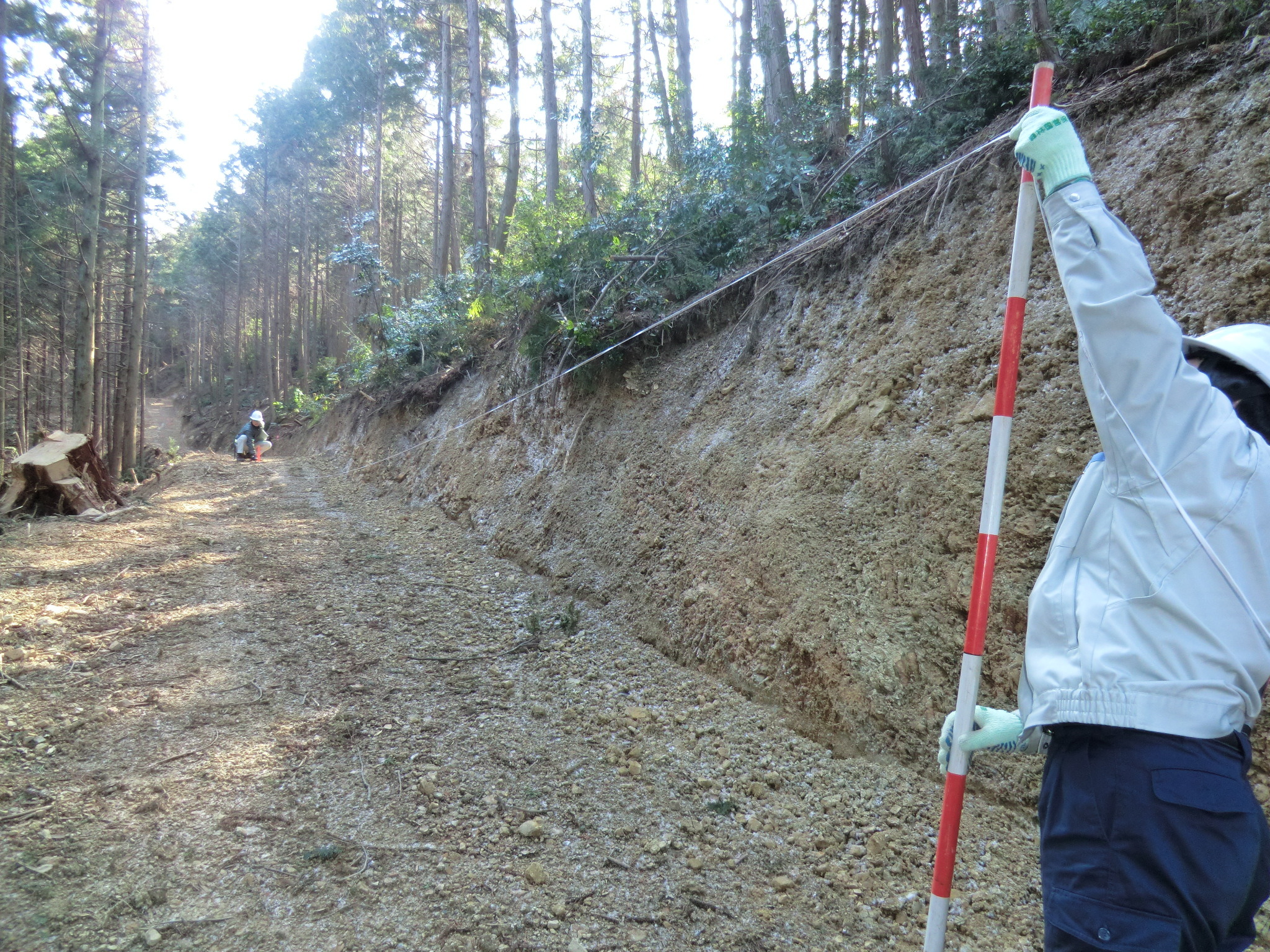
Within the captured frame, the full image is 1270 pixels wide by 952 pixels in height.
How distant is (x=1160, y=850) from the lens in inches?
52.0

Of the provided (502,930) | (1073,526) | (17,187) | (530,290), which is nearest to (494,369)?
(530,290)

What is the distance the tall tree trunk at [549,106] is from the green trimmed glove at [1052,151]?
1443 centimetres

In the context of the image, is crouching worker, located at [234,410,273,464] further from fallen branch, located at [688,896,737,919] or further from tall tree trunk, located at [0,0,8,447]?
fallen branch, located at [688,896,737,919]

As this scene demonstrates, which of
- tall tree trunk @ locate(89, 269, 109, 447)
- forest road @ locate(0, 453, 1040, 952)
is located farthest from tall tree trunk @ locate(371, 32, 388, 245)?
forest road @ locate(0, 453, 1040, 952)

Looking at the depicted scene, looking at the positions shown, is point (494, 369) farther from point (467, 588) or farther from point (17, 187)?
point (17, 187)

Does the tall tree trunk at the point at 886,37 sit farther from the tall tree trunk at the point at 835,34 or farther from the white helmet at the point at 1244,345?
the white helmet at the point at 1244,345

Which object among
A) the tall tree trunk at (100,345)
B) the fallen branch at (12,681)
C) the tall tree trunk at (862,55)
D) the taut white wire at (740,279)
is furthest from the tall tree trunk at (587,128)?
the tall tree trunk at (100,345)

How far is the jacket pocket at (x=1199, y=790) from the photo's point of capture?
52.4 inches

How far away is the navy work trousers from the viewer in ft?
4.33

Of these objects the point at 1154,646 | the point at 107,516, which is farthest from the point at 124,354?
the point at 1154,646

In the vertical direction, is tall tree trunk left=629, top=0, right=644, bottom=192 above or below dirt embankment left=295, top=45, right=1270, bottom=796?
above

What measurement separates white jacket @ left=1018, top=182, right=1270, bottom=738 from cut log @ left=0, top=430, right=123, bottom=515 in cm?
1131

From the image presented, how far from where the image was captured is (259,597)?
19.1 feet

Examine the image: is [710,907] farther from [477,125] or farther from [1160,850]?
[477,125]
